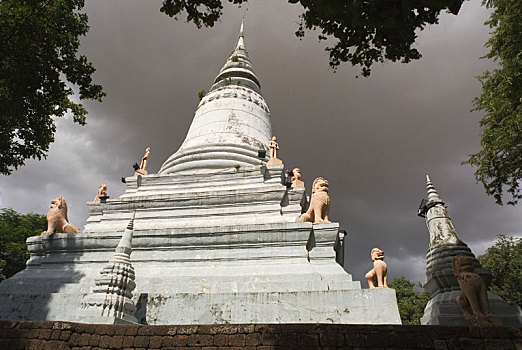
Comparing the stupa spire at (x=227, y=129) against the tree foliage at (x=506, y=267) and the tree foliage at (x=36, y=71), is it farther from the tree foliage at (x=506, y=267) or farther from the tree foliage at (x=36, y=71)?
the tree foliage at (x=506, y=267)

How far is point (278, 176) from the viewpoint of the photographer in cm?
1338

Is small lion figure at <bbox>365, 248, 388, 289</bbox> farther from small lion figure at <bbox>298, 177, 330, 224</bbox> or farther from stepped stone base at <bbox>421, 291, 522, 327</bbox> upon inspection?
small lion figure at <bbox>298, 177, 330, 224</bbox>

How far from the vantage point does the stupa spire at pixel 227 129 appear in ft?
50.4

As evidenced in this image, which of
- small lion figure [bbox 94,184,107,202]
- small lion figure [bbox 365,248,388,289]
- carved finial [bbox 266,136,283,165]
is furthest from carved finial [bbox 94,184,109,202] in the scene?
small lion figure [bbox 365,248,388,289]

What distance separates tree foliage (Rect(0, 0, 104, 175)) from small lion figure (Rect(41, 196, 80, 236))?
5.76 ft

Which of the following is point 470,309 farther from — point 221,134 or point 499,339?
point 221,134

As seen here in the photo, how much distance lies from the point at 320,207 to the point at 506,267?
76.8 ft

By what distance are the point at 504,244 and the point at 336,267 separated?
24986 millimetres

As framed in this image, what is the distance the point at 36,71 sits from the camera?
9727 millimetres

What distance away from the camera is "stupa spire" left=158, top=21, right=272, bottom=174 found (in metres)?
15.4

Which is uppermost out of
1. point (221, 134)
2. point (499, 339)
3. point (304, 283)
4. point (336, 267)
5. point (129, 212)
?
point (221, 134)

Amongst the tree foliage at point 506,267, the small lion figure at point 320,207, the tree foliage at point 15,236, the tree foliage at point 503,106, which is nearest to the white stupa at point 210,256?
the small lion figure at point 320,207

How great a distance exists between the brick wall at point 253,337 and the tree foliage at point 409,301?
97.3ft

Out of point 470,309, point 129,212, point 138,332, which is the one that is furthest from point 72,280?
point 470,309
